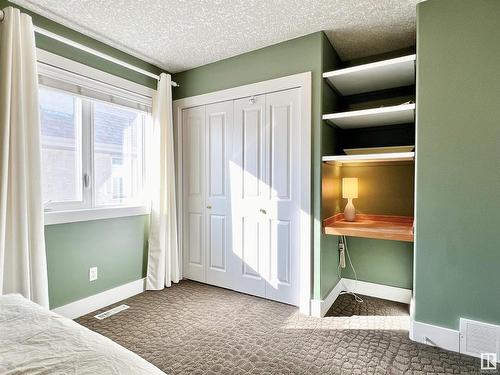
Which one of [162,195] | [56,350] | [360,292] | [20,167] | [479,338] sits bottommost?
[360,292]

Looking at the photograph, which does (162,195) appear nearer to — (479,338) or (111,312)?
(111,312)

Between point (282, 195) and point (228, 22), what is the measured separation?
1544 mm

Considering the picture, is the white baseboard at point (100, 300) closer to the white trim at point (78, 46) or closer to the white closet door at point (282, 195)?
the white closet door at point (282, 195)

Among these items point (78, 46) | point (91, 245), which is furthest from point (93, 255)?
point (78, 46)

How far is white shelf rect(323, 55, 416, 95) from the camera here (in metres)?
2.11

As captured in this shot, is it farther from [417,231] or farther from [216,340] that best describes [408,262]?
[216,340]

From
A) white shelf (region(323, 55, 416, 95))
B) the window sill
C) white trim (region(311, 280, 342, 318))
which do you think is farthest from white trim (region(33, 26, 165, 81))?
white trim (region(311, 280, 342, 318))

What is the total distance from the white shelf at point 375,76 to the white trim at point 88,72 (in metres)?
1.88

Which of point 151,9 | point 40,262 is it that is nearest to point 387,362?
point 40,262

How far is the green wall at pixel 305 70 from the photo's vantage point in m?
2.35

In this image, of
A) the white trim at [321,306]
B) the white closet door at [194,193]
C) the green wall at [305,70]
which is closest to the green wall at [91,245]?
the white closet door at [194,193]

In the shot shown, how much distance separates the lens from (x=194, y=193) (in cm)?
317

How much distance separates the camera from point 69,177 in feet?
7.74

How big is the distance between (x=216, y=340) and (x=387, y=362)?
1.16 meters
